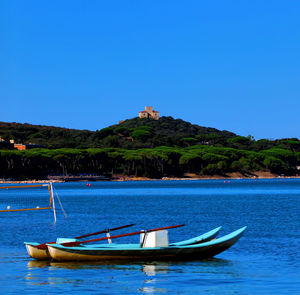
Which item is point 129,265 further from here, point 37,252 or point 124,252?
point 37,252

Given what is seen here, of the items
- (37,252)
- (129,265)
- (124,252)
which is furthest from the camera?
(37,252)

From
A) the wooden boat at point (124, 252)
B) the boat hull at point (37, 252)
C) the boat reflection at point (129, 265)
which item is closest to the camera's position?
the boat reflection at point (129, 265)

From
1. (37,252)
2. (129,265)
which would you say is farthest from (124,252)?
(37,252)

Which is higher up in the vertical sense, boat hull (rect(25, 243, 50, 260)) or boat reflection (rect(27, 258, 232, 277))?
boat hull (rect(25, 243, 50, 260))

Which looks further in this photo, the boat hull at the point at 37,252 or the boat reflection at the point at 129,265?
the boat hull at the point at 37,252

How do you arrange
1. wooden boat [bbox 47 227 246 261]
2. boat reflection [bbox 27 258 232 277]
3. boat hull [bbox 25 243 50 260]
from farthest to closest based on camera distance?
1. boat hull [bbox 25 243 50 260]
2. wooden boat [bbox 47 227 246 261]
3. boat reflection [bbox 27 258 232 277]

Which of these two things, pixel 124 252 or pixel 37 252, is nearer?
pixel 124 252

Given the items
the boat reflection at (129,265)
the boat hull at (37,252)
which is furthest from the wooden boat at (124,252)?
the boat hull at (37,252)

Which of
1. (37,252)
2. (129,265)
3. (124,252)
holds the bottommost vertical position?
(129,265)

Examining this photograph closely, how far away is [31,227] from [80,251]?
26512mm

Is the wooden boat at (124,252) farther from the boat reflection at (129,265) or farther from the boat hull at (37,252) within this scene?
the boat hull at (37,252)

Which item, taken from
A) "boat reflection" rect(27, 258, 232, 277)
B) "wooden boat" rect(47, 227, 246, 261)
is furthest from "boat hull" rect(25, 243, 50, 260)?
"wooden boat" rect(47, 227, 246, 261)

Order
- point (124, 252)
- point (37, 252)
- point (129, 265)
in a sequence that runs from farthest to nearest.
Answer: point (37, 252) < point (129, 265) < point (124, 252)

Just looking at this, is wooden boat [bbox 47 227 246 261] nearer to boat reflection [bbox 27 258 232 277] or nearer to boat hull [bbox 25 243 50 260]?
boat reflection [bbox 27 258 232 277]
